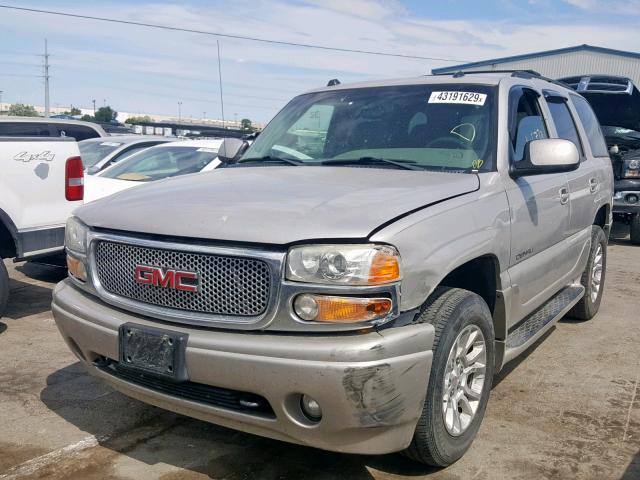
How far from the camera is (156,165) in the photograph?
337 inches

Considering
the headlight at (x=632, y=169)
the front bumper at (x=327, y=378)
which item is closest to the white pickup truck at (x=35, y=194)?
the front bumper at (x=327, y=378)

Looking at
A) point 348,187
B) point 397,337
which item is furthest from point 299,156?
point 397,337

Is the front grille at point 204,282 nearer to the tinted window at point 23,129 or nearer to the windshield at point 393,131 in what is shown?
the windshield at point 393,131

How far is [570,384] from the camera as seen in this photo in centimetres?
432

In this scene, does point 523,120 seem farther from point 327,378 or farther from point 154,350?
point 154,350

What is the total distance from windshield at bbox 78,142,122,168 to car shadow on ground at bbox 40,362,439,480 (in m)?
6.45

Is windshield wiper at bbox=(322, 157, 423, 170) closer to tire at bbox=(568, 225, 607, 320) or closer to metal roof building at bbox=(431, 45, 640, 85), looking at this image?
tire at bbox=(568, 225, 607, 320)

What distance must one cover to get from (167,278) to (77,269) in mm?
708

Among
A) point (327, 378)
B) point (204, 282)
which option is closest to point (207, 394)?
point (204, 282)

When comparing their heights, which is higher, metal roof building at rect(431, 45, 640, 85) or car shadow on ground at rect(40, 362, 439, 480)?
metal roof building at rect(431, 45, 640, 85)

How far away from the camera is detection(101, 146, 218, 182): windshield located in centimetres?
833

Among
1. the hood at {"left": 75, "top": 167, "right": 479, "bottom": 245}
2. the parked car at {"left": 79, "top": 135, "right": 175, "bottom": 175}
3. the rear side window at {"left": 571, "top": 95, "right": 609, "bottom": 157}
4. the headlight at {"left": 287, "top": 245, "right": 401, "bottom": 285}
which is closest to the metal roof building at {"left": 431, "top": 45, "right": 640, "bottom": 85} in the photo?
the parked car at {"left": 79, "top": 135, "right": 175, "bottom": 175}

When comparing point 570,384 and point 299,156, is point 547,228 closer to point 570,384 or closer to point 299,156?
point 570,384

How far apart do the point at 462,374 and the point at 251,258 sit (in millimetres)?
1216
